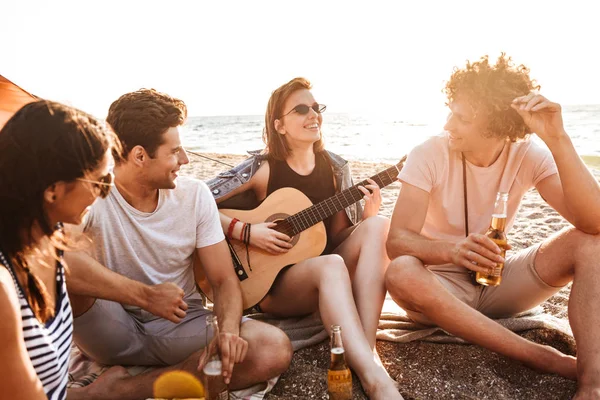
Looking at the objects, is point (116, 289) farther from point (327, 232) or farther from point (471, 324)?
point (471, 324)

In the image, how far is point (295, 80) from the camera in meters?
3.90

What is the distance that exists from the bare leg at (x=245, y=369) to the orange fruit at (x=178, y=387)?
0.12 ft

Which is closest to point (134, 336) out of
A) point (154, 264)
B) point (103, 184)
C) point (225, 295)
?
point (154, 264)

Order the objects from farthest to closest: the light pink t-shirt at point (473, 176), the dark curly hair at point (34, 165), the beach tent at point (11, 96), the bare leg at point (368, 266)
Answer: the beach tent at point (11, 96)
the light pink t-shirt at point (473, 176)
the bare leg at point (368, 266)
the dark curly hair at point (34, 165)

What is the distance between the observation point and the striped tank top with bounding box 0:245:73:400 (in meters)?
1.57

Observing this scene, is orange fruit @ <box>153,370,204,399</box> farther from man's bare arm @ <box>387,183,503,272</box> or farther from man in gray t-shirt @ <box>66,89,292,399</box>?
man's bare arm @ <box>387,183,503,272</box>

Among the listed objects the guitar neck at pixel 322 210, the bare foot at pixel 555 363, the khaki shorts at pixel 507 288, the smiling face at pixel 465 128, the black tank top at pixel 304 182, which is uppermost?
the smiling face at pixel 465 128

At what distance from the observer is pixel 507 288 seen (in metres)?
3.09

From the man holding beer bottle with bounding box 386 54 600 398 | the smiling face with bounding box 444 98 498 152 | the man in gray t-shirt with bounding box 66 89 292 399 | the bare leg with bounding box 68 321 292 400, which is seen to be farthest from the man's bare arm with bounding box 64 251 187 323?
the smiling face with bounding box 444 98 498 152

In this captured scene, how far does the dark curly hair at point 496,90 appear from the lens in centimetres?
294

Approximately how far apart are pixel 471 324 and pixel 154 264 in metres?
1.71

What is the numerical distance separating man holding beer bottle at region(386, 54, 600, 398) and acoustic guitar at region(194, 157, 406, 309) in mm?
623

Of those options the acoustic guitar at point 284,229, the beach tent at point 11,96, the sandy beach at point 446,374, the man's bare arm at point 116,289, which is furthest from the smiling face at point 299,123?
the beach tent at point 11,96

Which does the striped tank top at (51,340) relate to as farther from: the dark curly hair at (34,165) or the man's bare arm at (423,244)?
the man's bare arm at (423,244)
